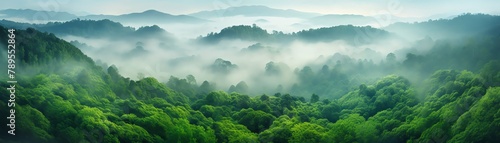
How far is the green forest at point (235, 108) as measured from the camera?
5894cm

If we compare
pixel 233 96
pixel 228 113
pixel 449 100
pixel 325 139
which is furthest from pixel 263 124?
pixel 449 100

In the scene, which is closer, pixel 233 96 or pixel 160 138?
pixel 160 138

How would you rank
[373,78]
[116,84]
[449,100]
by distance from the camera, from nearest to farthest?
[449,100], [116,84], [373,78]

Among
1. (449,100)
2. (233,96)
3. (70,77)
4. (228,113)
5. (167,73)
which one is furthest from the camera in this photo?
(167,73)

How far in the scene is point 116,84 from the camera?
3730 inches

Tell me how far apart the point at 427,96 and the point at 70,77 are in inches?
2440

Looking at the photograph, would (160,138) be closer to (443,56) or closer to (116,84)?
(116,84)

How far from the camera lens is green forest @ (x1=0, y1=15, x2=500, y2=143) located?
58.9 meters

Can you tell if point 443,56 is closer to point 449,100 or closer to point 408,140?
point 449,100

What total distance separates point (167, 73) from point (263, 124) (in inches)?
3978

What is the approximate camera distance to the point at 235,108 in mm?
94062

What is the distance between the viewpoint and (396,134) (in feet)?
226

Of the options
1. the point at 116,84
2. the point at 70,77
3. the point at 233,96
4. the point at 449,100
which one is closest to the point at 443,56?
the point at 449,100

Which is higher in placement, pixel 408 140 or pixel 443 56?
pixel 443 56
